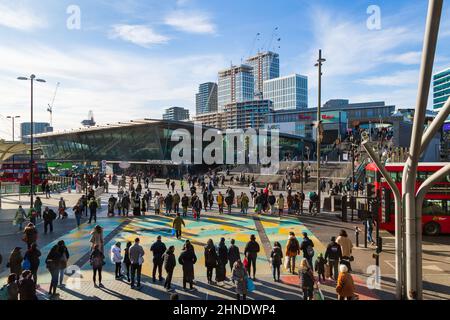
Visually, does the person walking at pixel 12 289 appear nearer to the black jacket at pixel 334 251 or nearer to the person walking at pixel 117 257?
the person walking at pixel 117 257

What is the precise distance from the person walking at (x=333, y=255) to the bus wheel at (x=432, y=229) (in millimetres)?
8915

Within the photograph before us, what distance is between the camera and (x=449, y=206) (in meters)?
17.5

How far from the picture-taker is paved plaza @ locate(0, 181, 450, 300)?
10.3 metres

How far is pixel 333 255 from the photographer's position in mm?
11094

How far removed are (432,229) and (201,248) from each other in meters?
11.3

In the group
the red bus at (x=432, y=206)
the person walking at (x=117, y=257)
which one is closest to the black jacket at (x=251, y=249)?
the person walking at (x=117, y=257)

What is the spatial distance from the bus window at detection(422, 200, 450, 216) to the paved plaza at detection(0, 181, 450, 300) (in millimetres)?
2068

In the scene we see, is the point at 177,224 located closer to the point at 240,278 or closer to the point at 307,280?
the point at 240,278

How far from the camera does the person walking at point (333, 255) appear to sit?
11.0 m

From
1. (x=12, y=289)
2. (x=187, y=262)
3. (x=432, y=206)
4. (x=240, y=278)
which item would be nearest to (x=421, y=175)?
(x=432, y=206)

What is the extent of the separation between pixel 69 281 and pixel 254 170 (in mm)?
44391

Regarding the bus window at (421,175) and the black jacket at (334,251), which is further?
the bus window at (421,175)
